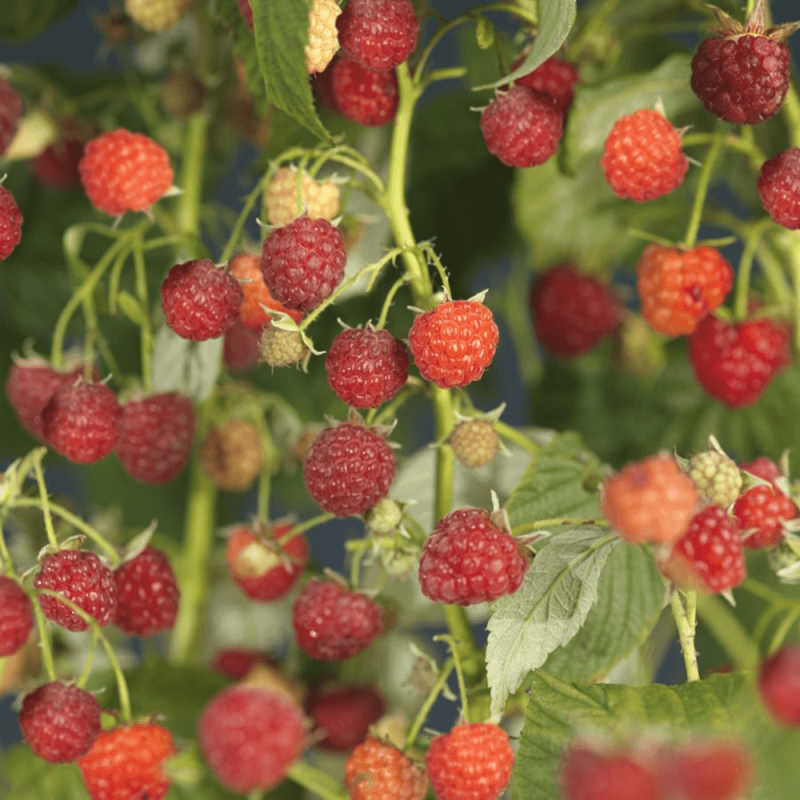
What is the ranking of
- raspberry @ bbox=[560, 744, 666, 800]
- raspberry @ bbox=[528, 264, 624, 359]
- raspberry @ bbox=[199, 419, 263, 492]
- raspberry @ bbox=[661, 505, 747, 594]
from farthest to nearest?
raspberry @ bbox=[528, 264, 624, 359] → raspberry @ bbox=[199, 419, 263, 492] → raspberry @ bbox=[661, 505, 747, 594] → raspberry @ bbox=[560, 744, 666, 800]

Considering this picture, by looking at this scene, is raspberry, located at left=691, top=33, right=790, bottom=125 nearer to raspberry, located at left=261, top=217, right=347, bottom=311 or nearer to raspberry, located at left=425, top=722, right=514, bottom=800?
raspberry, located at left=261, top=217, right=347, bottom=311

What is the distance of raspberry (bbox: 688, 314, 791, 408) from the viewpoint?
0.75 m

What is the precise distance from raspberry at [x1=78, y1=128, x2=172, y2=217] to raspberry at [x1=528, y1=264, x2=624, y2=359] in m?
0.40

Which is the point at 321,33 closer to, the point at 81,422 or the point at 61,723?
the point at 81,422

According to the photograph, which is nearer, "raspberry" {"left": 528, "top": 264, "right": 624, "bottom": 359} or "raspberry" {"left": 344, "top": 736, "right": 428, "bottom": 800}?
"raspberry" {"left": 344, "top": 736, "right": 428, "bottom": 800}

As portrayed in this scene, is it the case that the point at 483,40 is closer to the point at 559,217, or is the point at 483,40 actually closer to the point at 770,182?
the point at 770,182

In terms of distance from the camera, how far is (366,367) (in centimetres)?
52

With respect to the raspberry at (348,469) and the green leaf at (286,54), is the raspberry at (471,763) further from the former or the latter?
the green leaf at (286,54)

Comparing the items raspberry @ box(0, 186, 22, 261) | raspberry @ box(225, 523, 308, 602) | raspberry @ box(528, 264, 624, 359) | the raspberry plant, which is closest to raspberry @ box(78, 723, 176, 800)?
the raspberry plant

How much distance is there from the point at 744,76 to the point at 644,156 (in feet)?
0.22

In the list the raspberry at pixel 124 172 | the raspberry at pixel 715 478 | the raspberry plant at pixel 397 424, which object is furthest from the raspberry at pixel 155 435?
the raspberry at pixel 715 478

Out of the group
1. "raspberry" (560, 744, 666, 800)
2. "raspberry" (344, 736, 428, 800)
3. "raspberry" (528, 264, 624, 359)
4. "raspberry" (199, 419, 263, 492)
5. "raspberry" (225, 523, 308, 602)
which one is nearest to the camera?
"raspberry" (560, 744, 666, 800)

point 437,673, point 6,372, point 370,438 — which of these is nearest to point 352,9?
point 370,438

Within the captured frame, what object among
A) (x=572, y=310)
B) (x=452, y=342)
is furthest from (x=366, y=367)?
(x=572, y=310)
